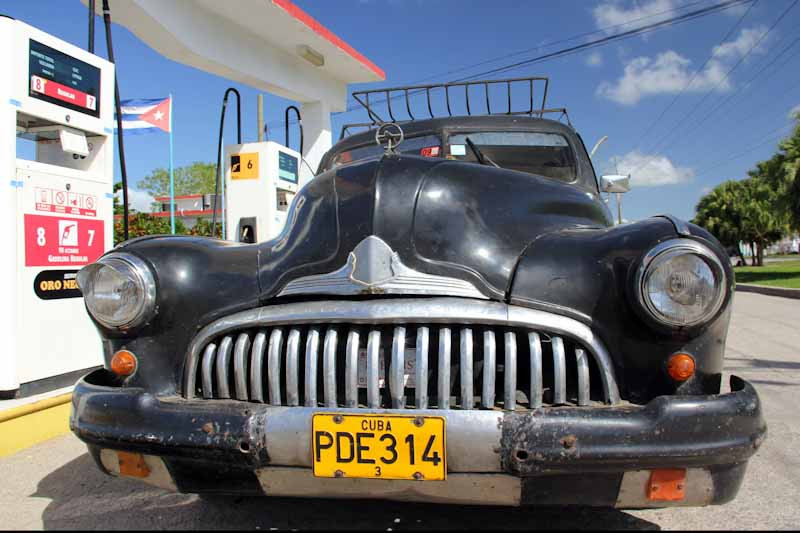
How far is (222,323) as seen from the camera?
1991mm

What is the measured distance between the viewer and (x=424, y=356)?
1.73 meters

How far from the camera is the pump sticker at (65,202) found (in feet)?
14.0

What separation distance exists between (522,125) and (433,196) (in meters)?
1.79

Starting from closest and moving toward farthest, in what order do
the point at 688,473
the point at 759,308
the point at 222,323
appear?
the point at 688,473 < the point at 222,323 < the point at 759,308

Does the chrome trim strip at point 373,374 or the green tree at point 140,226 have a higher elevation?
the green tree at point 140,226

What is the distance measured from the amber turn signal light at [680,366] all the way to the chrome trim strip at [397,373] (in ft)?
2.64

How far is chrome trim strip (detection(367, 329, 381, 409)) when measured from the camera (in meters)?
1.75

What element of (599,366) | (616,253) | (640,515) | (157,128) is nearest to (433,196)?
(616,253)

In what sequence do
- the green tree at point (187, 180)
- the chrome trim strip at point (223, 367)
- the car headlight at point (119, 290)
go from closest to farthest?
the chrome trim strip at point (223, 367), the car headlight at point (119, 290), the green tree at point (187, 180)

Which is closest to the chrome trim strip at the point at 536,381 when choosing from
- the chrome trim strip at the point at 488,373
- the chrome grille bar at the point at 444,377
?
the chrome trim strip at the point at 488,373

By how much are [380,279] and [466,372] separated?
411 mm

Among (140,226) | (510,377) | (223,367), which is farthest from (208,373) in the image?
(140,226)

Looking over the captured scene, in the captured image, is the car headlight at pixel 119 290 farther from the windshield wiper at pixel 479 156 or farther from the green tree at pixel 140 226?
the green tree at pixel 140 226

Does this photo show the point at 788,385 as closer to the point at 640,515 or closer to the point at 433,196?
the point at 640,515
